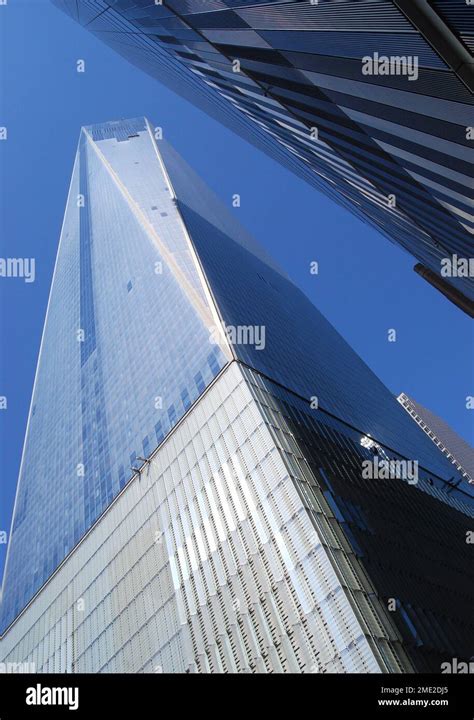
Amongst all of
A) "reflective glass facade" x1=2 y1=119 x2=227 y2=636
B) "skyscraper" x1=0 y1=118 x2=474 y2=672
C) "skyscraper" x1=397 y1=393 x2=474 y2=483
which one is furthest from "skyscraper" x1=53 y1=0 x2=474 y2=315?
"skyscraper" x1=397 y1=393 x2=474 y2=483

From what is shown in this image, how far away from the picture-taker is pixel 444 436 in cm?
13212

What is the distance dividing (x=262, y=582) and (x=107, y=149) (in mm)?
110375

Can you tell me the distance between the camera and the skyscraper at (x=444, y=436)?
12325 cm

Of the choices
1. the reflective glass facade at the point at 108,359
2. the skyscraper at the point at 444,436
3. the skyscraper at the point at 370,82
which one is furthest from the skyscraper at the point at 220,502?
the skyscraper at the point at 444,436

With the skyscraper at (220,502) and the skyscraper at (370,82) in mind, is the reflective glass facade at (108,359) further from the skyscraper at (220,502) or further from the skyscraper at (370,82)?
the skyscraper at (370,82)

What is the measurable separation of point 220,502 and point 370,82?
2090 centimetres

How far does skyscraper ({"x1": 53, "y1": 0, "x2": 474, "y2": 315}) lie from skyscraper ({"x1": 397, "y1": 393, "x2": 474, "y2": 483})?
97598mm

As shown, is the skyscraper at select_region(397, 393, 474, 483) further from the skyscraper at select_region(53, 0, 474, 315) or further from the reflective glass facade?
the skyscraper at select_region(53, 0, 474, 315)

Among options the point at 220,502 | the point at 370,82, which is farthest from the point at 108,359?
the point at 370,82

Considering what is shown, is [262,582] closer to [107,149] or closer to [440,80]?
[440,80]

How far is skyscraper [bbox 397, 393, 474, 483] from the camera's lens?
123250 millimetres

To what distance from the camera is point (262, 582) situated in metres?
23.8

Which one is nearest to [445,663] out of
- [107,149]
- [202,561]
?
[202,561]

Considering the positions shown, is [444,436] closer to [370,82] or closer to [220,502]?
[220,502]
